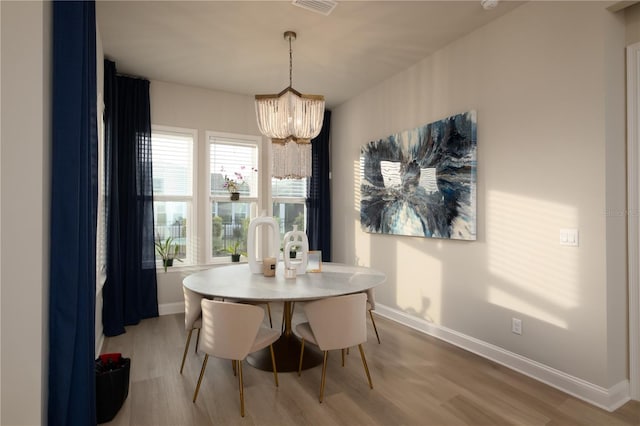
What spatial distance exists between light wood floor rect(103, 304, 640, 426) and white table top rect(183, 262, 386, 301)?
2.25 feet

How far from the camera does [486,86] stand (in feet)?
9.82

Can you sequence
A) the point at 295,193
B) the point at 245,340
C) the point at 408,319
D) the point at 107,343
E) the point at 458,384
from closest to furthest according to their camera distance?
the point at 245,340, the point at 458,384, the point at 107,343, the point at 408,319, the point at 295,193

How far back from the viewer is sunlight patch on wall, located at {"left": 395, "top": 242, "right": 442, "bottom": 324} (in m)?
3.47

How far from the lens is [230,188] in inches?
182

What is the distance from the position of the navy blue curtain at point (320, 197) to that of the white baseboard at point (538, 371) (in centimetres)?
194

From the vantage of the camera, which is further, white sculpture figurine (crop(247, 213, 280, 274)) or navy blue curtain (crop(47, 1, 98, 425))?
white sculpture figurine (crop(247, 213, 280, 274))

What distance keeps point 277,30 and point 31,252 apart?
251 cm

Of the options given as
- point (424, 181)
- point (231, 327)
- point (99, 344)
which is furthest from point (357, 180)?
point (99, 344)

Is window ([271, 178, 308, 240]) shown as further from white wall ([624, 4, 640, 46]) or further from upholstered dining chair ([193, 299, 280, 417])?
white wall ([624, 4, 640, 46])

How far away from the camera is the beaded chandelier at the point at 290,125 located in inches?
110

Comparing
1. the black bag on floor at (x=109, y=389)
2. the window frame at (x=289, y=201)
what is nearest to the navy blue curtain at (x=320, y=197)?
the window frame at (x=289, y=201)

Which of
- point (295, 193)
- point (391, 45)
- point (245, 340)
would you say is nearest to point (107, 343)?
point (245, 340)

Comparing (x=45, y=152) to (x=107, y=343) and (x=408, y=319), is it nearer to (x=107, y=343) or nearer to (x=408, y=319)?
(x=107, y=343)

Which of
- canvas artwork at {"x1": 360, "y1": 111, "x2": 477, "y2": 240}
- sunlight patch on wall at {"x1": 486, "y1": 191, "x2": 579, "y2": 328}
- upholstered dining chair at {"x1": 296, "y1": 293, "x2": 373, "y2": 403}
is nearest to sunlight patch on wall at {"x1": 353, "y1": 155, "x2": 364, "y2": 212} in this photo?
canvas artwork at {"x1": 360, "y1": 111, "x2": 477, "y2": 240}
